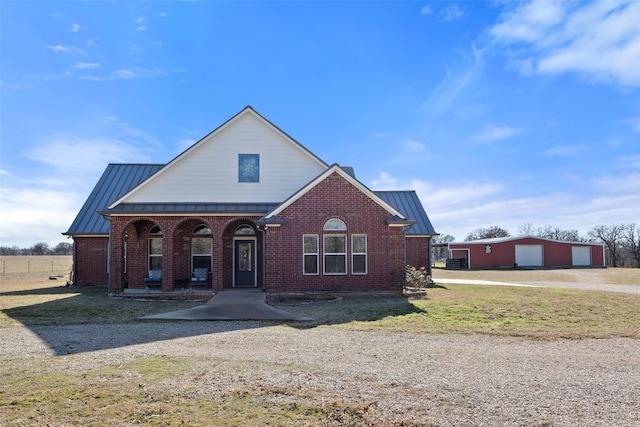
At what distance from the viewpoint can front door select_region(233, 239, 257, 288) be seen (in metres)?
20.1

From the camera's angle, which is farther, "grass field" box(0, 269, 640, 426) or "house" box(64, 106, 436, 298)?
"house" box(64, 106, 436, 298)

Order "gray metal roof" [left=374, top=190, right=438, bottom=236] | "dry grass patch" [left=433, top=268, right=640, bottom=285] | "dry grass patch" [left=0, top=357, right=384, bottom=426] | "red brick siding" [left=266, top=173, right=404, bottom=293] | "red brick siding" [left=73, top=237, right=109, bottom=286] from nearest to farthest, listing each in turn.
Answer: "dry grass patch" [left=0, top=357, right=384, bottom=426], "red brick siding" [left=266, top=173, right=404, bottom=293], "red brick siding" [left=73, top=237, right=109, bottom=286], "gray metal roof" [left=374, top=190, right=438, bottom=236], "dry grass patch" [left=433, top=268, right=640, bottom=285]

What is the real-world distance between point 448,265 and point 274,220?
36001 millimetres

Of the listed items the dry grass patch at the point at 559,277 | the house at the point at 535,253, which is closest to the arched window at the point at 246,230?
the dry grass patch at the point at 559,277

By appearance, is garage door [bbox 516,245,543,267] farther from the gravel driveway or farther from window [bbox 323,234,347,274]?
the gravel driveway

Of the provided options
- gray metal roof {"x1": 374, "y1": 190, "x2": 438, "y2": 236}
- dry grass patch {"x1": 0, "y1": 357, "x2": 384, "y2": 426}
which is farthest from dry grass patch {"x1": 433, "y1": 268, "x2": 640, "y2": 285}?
dry grass patch {"x1": 0, "y1": 357, "x2": 384, "y2": 426}

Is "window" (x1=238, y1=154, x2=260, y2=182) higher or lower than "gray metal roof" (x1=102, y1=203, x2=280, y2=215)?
higher

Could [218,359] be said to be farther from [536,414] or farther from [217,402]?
[536,414]

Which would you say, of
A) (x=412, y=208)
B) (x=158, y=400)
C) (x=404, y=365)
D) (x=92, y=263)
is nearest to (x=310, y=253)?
(x=404, y=365)

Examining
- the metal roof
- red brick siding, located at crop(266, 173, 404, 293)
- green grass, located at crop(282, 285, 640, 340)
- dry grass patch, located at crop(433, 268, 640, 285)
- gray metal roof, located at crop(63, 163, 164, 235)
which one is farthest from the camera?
dry grass patch, located at crop(433, 268, 640, 285)

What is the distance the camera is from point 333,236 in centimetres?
1708

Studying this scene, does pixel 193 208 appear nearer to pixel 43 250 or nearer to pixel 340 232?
pixel 340 232

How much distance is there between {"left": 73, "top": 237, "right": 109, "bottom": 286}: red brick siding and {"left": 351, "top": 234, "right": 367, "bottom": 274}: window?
1360 cm

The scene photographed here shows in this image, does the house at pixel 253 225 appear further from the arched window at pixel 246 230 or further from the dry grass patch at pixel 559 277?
the dry grass patch at pixel 559 277
